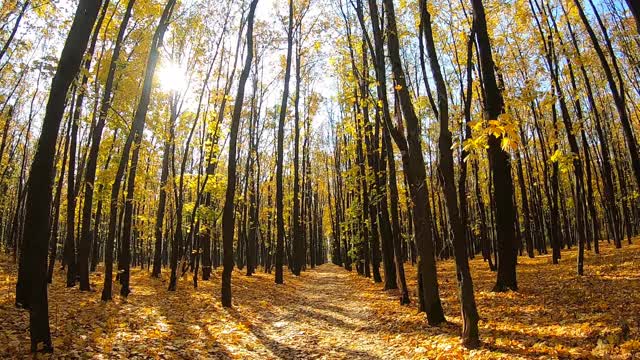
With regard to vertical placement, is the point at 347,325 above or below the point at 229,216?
below

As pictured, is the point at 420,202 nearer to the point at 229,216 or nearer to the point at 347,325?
the point at 347,325

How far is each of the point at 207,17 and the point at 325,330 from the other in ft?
52.2

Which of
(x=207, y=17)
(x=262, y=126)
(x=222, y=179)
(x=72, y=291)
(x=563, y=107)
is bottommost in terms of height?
(x=72, y=291)

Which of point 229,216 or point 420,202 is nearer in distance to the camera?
point 420,202

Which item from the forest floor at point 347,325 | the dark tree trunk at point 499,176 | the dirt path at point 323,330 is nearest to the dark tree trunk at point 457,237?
the forest floor at point 347,325

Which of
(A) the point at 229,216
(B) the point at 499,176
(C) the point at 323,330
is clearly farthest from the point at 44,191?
(B) the point at 499,176

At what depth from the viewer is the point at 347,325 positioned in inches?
378

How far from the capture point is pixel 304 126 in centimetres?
2914

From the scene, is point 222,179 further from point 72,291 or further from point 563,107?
point 563,107

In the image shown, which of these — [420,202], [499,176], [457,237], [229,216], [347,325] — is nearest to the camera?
[457,237]

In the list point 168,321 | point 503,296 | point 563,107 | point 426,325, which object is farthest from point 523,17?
point 168,321

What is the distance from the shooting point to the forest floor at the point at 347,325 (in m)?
5.96

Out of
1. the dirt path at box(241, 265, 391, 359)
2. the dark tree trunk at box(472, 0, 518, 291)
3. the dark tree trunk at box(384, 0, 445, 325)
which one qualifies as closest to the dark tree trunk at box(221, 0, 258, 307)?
the dirt path at box(241, 265, 391, 359)

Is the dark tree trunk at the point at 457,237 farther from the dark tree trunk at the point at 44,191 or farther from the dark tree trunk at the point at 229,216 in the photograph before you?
the dark tree trunk at the point at 229,216
